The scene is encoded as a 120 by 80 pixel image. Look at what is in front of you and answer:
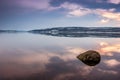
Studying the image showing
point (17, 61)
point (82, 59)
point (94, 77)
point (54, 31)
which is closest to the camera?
point (94, 77)

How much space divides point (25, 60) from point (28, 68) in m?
4.35

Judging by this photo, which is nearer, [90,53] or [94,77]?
[94,77]

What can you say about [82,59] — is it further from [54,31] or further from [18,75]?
[54,31]

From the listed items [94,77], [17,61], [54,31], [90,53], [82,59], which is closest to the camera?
[94,77]

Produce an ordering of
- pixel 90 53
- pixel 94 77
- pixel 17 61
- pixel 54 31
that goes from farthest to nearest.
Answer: pixel 54 31 → pixel 17 61 → pixel 90 53 → pixel 94 77

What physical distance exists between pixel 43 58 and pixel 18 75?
7239 millimetres

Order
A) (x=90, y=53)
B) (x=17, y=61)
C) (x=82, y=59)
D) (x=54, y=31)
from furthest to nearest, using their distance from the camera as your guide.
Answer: (x=54, y=31) < (x=17, y=61) < (x=82, y=59) < (x=90, y=53)

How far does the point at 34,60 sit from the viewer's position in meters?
24.2

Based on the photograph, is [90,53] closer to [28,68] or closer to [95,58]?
[95,58]

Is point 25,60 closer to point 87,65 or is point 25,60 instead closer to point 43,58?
point 43,58

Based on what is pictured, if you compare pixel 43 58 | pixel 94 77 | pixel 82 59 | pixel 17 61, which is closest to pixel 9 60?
pixel 17 61

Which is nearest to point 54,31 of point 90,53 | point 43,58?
point 43,58

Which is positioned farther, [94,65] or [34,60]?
[34,60]

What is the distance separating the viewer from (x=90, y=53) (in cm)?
1967
